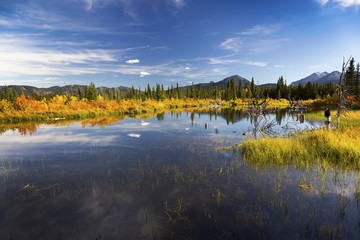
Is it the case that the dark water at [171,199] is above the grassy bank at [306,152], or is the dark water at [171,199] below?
below

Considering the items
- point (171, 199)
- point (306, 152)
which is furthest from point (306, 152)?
point (171, 199)

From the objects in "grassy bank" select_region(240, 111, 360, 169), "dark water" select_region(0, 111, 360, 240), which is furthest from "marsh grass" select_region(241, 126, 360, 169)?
"dark water" select_region(0, 111, 360, 240)

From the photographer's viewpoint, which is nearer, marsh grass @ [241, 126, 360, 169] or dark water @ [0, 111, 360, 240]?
dark water @ [0, 111, 360, 240]

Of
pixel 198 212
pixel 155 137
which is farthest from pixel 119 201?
pixel 155 137

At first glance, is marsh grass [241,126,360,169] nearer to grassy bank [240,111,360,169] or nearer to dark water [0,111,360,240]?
grassy bank [240,111,360,169]

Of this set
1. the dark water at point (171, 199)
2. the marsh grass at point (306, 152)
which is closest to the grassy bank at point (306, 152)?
the marsh grass at point (306, 152)

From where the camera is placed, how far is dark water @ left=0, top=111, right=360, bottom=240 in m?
5.98

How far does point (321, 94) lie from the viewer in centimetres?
8525

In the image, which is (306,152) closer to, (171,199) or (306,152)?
(306,152)

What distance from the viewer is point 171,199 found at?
25.7 feet

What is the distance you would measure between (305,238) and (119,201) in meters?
5.44

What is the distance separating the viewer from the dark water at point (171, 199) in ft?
19.6

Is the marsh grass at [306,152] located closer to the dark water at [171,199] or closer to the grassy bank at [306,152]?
the grassy bank at [306,152]

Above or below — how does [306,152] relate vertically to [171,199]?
above
